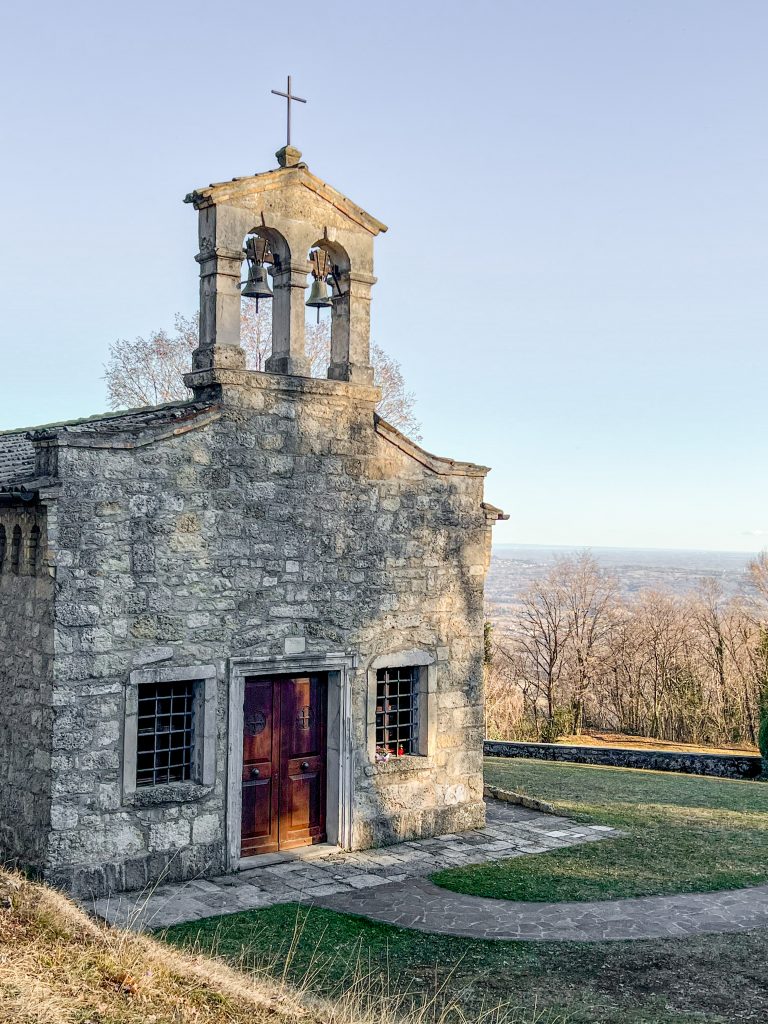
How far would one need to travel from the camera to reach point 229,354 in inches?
420

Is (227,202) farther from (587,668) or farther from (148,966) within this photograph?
(587,668)

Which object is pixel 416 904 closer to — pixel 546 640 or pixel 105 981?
pixel 105 981

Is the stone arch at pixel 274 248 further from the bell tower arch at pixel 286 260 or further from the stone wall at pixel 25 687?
the stone wall at pixel 25 687

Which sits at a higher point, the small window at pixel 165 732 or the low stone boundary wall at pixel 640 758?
the small window at pixel 165 732

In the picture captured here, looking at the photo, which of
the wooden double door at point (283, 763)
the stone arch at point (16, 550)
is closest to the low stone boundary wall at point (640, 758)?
the wooden double door at point (283, 763)

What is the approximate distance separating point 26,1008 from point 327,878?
18.0ft

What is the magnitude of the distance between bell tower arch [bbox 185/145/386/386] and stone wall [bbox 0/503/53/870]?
2486 millimetres

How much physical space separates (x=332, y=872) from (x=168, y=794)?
1953 mm

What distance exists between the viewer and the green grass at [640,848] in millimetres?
10375

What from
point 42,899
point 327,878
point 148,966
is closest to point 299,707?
point 327,878

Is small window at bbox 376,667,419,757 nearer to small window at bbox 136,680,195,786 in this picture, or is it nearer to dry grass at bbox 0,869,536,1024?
small window at bbox 136,680,195,786

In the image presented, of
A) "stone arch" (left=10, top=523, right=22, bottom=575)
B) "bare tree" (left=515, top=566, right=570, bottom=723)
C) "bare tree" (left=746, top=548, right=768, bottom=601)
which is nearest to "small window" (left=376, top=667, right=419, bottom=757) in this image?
"stone arch" (left=10, top=523, right=22, bottom=575)

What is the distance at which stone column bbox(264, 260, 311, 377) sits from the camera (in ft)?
36.7

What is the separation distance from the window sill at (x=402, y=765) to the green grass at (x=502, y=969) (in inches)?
94.1
